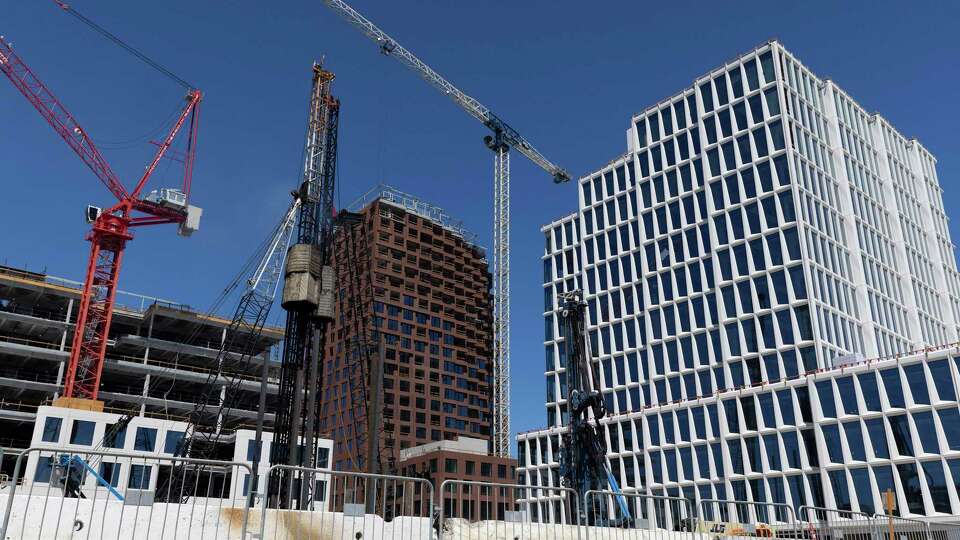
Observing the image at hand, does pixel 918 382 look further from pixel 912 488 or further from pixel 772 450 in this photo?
pixel 772 450

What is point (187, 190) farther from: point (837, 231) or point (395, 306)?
point (837, 231)

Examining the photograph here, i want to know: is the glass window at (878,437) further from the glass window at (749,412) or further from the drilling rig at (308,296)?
the drilling rig at (308,296)

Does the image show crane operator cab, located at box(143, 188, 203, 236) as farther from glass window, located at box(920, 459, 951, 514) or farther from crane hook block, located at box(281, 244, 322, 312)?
glass window, located at box(920, 459, 951, 514)

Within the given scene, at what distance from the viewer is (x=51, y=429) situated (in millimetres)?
63062

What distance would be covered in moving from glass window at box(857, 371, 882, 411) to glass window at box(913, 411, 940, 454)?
264 centimetres

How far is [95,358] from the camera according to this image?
A: 7850cm

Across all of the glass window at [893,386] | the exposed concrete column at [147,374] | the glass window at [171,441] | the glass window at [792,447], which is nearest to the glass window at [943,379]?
the glass window at [893,386]

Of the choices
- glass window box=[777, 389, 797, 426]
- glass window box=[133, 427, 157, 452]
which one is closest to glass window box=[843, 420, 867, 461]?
glass window box=[777, 389, 797, 426]

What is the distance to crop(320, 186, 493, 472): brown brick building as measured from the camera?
116m

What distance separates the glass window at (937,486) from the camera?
4947 cm

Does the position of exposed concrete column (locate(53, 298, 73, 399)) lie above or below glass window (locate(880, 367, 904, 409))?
above

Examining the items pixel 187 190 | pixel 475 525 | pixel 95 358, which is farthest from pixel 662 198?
pixel 475 525

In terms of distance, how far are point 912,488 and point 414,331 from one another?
81813 mm

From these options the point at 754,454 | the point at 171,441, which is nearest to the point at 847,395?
the point at 754,454
